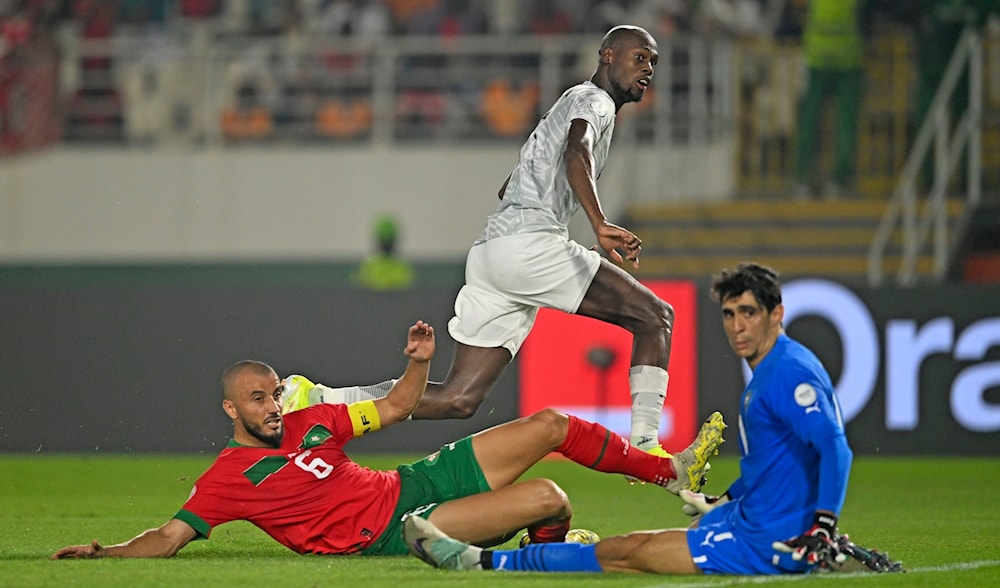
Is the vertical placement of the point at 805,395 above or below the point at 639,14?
below

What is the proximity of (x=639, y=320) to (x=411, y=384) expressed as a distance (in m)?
1.52

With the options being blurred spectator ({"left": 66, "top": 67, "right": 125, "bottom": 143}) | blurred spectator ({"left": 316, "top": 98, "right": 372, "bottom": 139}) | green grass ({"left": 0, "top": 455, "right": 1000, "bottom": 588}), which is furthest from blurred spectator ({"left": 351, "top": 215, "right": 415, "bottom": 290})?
green grass ({"left": 0, "top": 455, "right": 1000, "bottom": 588})

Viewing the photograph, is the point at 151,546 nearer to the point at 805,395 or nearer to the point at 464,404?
the point at 464,404

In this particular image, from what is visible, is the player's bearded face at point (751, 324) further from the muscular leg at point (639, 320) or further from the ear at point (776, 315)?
the muscular leg at point (639, 320)

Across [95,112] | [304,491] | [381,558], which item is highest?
[95,112]

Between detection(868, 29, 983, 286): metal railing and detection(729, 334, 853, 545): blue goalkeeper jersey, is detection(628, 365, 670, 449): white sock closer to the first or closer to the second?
detection(729, 334, 853, 545): blue goalkeeper jersey

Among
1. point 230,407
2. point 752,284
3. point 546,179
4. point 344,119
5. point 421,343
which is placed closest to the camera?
point 752,284

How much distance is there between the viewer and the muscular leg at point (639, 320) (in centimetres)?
835

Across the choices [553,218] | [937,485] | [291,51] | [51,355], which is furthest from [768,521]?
[291,51]

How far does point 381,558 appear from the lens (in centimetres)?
744

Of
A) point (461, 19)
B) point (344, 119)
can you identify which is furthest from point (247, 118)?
point (461, 19)

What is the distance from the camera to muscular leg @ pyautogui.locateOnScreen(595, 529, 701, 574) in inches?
254

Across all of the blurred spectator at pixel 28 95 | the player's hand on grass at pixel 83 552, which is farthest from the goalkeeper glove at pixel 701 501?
the blurred spectator at pixel 28 95

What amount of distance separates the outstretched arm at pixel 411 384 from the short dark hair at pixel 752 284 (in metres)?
1.35
